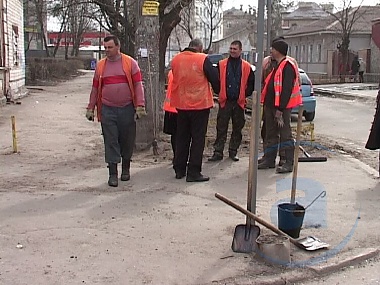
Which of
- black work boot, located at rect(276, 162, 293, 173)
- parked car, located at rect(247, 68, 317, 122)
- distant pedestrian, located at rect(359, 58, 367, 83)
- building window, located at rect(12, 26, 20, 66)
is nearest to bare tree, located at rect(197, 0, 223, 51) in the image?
distant pedestrian, located at rect(359, 58, 367, 83)

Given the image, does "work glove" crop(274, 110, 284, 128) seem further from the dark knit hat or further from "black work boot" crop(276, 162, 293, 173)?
the dark knit hat

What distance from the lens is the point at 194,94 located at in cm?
809

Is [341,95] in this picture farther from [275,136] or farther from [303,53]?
[303,53]

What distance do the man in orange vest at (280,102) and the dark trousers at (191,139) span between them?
1.16 meters

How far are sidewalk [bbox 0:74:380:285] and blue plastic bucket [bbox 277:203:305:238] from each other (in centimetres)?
27

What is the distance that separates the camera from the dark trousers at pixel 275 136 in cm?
890

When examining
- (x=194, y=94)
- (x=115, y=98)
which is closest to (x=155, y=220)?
(x=115, y=98)

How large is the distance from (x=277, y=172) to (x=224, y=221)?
267cm

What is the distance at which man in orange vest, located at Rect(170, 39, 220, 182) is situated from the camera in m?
8.09

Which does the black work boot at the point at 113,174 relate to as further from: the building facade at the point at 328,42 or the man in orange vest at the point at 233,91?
the building facade at the point at 328,42

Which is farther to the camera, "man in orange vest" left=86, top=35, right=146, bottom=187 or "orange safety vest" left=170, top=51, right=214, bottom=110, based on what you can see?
"orange safety vest" left=170, top=51, right=214, bottom=110

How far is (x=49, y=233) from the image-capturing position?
5867 mm

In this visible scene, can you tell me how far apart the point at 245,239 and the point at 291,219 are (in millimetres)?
519

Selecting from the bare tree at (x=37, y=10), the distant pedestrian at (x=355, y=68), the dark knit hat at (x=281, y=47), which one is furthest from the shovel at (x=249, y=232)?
the distant pedestrian at (x=355, y=68)
